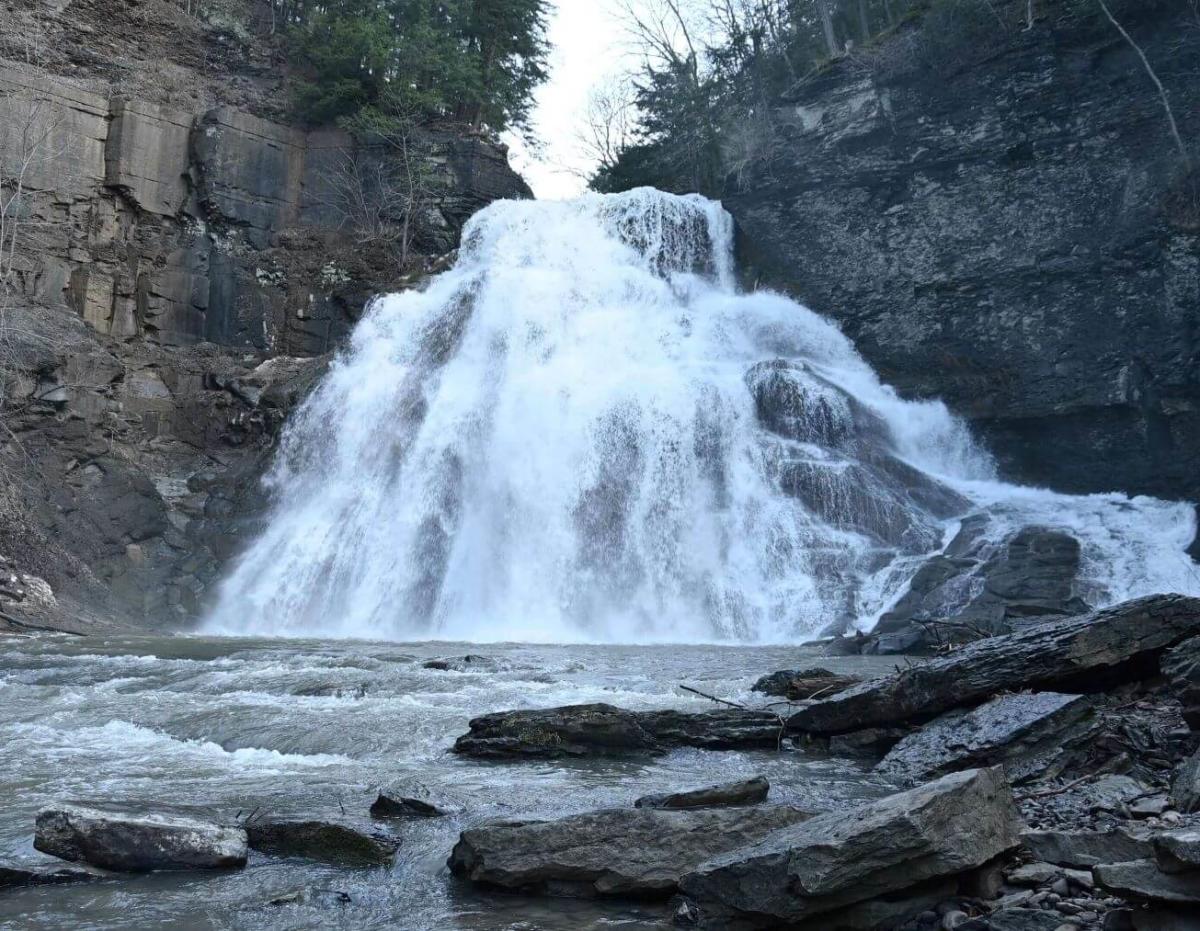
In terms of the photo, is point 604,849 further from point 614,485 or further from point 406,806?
point 614,485

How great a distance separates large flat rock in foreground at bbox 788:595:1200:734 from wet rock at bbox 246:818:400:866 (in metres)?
3.70

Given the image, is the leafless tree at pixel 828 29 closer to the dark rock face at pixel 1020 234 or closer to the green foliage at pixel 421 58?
the dark rock face at pixel 1020 234

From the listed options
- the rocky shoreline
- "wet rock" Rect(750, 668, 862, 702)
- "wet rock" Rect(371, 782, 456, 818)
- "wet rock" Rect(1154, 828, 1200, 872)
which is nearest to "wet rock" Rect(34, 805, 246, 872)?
the rocky shoreline

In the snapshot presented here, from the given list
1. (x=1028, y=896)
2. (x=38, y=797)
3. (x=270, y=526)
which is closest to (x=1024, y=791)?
(x=1028, y=896)

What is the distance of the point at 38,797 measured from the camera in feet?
19.3

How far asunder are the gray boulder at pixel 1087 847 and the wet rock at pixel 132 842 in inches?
136

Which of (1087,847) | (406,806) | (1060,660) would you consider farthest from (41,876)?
(1060,660)

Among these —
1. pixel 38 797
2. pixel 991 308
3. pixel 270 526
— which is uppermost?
pixel 991 308

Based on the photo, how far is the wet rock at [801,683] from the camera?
29.3 ft

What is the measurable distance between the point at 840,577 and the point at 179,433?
16.3m

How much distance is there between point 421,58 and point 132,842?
31.2 meters

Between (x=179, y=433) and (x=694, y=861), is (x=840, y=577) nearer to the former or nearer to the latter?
(x=694, y=861)

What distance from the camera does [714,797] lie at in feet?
17.7

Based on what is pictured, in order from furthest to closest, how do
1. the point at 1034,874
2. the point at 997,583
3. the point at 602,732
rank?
the point at 997,583, the point at 602,732, the point at 1034,874
